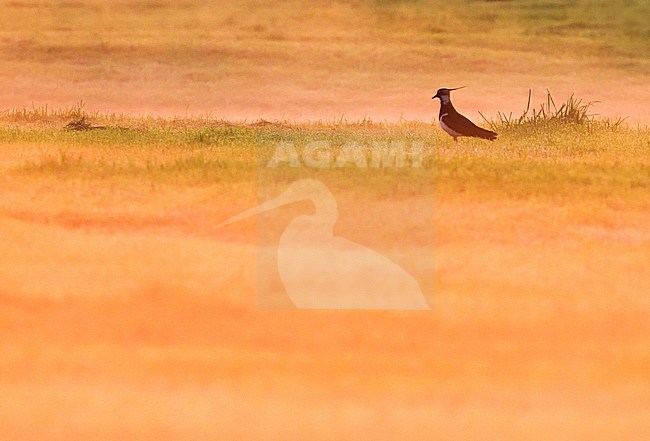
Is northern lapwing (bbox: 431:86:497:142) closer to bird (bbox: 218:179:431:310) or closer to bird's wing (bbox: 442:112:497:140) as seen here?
bird's wing (bbox: 442:112:497:140)

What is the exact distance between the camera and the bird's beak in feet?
24.3

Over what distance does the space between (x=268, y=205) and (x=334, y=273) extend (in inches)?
73.0

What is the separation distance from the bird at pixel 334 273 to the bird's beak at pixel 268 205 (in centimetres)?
7

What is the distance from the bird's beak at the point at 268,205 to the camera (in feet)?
24.3

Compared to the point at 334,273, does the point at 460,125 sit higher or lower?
higher

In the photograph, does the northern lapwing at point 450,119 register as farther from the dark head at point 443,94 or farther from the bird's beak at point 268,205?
the bird's beak at point 268,205

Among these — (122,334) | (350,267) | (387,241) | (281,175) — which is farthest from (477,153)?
(122,334)

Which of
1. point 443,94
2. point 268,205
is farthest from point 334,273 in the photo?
point 443,94

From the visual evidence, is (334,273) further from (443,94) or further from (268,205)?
(443,94)

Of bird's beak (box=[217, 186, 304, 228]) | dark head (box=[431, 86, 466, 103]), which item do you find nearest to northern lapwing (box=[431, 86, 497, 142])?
Answer: dark head (box=[431, 86, 466, 103])

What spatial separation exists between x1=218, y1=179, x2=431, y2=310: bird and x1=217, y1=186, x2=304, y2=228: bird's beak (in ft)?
0.23

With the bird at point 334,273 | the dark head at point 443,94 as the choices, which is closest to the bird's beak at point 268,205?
the bird at point 334,273

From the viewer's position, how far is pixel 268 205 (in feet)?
25.4

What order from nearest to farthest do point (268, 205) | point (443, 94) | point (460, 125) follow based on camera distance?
point (268, 205) → point (443, 94) → point (460, 125)
